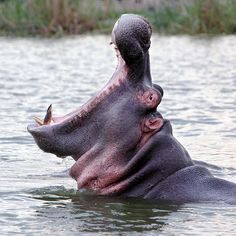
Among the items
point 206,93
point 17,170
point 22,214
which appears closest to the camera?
point 22,214

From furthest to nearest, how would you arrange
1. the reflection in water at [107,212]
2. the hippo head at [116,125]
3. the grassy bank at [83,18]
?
the grassy bank at [83,18], the hippo head at [116,125], the reflection in water at [107,212]

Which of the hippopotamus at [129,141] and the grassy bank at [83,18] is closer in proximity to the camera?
the hippopotamus at [129,141]

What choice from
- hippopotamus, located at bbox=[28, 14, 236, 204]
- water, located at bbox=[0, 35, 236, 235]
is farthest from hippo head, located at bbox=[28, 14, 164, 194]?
water, located at bbox=[0, 35, 236, 235]

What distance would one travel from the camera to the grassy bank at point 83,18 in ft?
67.1

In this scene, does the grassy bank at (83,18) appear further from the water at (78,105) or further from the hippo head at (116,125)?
the hippo head at (116,125)

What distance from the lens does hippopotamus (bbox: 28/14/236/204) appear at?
5.31 meters

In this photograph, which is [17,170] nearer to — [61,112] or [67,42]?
[61,112]

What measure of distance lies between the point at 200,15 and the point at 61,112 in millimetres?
10990

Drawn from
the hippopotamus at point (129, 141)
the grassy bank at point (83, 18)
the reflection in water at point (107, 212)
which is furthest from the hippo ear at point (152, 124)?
the grassy bank at point (83, 18)

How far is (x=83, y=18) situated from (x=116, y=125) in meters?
16.2

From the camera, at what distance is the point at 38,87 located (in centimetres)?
1215

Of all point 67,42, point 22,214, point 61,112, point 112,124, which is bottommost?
point 67,42

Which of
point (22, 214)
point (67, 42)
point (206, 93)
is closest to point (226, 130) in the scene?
point (206, 93)

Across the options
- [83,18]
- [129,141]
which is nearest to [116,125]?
[129,141]
